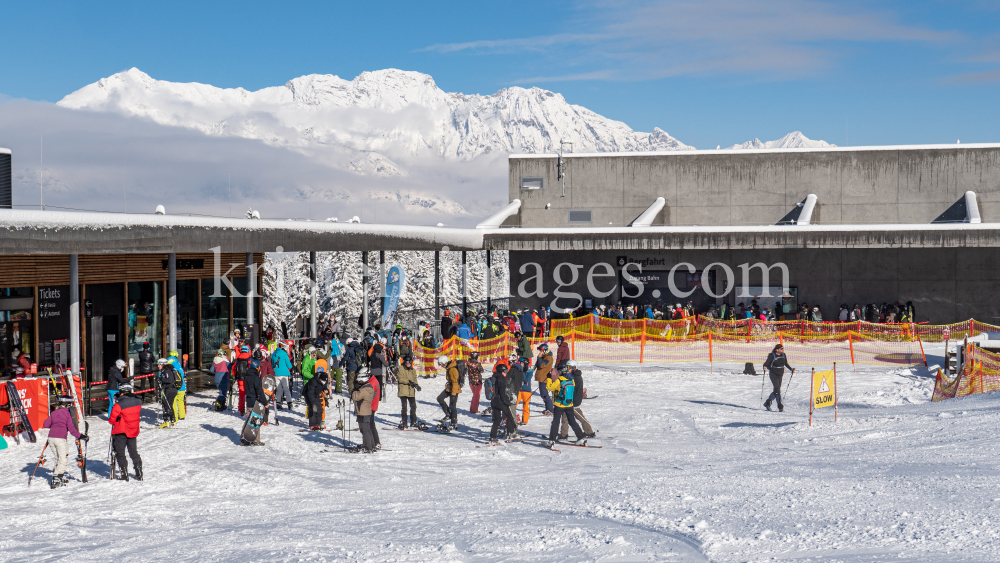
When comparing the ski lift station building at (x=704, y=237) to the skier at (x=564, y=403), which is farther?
the ski lift station building at (x=704, y=237)

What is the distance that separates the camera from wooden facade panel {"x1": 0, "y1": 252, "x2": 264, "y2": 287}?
54.4 feet

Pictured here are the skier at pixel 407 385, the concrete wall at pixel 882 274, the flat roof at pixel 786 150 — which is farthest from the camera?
the flat roof at pixel 786 150

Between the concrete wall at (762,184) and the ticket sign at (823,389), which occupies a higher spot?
the concrete wall at (762,184)

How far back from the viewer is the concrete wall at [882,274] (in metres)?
33.0

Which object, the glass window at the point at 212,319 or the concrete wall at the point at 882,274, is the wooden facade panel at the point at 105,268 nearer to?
the glass window at the point at 212,319

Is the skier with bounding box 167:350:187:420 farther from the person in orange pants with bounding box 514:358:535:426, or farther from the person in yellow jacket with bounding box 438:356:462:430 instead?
the person in orange pants with bounding box 514:358:535:426

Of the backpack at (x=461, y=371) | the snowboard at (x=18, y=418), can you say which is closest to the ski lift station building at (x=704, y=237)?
the snowboard at (x=18, y=418)

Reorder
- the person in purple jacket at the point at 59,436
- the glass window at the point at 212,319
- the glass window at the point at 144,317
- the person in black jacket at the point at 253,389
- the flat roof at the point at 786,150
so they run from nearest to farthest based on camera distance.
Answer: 1. the person in purple jacket at the point at 59,436
2. the person in black jacket at the point at 253,389
3. the glass window at the point at 144,317
4. the glass window at the point at 212,319
5. the flat roof at the point at 786,150

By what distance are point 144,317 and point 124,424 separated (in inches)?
399

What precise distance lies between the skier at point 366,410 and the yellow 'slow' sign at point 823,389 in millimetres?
8957

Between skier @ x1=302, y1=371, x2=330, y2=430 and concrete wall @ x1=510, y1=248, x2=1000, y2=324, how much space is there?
2199 centimetres

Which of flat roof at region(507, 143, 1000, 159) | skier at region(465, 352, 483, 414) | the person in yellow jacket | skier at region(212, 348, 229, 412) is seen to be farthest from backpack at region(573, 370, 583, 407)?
flat roof at region(507, 143, 1000, 159)

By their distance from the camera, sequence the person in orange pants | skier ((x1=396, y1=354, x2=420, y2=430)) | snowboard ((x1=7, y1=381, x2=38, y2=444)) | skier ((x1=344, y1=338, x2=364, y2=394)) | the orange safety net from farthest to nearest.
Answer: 1. the orange safety net
2. skier ((x1=344, y1=338, x2=364, y2=394))
3. the person in orange pants
4. skier ((x1=396, y1=354, x2=420, y2=430))
5. snowboard ((x1=7, y1=381, x2=38, y2=444))

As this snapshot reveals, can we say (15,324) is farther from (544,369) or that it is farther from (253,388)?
(544,369)
